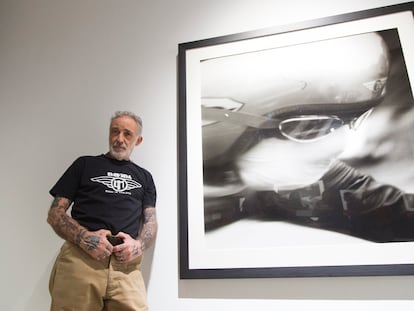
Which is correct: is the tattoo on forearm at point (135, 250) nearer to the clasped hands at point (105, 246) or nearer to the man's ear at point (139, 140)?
the clasped hands at point (105, 246)

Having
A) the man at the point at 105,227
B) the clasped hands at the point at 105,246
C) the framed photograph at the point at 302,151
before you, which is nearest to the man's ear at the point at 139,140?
the man at the point at 105,227

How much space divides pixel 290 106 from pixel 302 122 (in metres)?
0.09

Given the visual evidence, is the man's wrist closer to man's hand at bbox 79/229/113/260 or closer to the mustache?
man's hand at bbox 79/229/113/260

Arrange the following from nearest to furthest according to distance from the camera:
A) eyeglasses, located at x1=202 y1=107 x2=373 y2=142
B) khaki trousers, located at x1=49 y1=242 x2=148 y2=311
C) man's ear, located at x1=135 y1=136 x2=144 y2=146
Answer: khaki trousers, located at x1=49 y1=242 x2=148 y2=311 → eyeglasses, located at x1=202 y1=107 x2=373 y2=142 → man's ear, located at x1=135 y1=136 x2=144 y2=146

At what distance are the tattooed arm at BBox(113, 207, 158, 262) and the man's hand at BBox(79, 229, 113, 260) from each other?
31 millimetres

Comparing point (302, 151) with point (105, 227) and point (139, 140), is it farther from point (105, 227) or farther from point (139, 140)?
point (105, 227)

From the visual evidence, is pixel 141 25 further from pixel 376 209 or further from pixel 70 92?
pixel 376 209

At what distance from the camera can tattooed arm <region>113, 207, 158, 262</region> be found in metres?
0.98

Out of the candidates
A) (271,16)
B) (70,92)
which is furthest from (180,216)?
(271,16)

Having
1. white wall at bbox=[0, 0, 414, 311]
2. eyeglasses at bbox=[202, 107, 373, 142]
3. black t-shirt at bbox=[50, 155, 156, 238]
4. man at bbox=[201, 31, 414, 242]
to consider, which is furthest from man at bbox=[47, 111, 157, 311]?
eyeglasses at bbox=[202, 107, 373, 142]

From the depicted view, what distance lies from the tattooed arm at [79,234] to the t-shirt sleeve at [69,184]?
0.11 ft

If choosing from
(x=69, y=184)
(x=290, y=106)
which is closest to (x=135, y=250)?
(x=69, y=184)

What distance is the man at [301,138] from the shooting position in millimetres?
1041

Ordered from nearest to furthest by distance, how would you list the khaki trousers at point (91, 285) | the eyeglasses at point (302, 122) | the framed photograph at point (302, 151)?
the khaki trousers at point (91, 285) → the framed photograph at point (302, 151) → the eyeglasses at point (302, 122)
